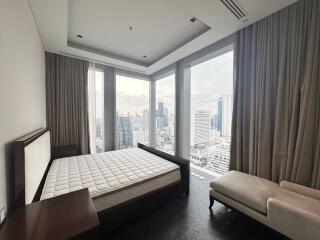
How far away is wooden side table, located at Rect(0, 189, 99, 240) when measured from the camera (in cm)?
89

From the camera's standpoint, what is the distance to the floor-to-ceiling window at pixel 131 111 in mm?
4383

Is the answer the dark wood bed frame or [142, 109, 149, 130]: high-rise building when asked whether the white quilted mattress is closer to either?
the dark wood bed frame

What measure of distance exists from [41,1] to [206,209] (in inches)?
136

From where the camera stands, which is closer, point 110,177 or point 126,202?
point 126,202

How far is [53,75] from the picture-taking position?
320 cm

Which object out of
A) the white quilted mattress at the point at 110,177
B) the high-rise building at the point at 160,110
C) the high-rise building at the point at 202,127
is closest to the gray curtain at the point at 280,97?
the high-rise building at the point at 202,127

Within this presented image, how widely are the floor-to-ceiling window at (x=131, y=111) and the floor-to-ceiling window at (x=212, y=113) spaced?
1888 mm

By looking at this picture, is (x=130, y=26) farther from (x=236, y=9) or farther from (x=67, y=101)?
(x=67, y=101)

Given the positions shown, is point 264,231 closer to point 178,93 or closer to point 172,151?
point 172,151

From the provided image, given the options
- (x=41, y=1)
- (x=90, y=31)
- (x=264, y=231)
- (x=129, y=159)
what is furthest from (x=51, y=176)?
(x=264, y=231)

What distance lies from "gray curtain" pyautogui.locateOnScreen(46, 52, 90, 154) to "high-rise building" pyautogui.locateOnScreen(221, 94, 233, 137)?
10.6ft

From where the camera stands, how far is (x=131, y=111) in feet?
15.4

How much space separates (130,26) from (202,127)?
2.62m

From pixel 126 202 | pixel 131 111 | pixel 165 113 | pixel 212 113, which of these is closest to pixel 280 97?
pixel 212 113
